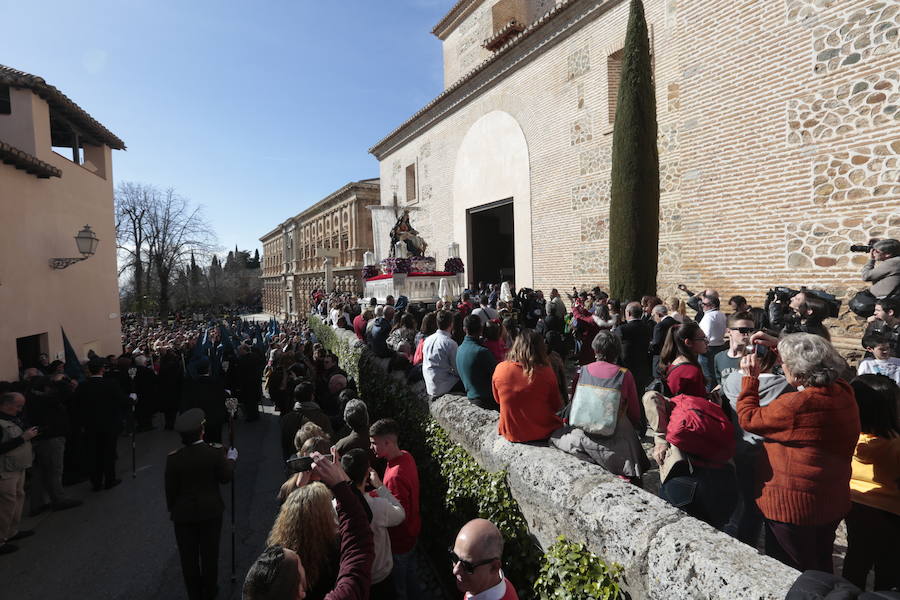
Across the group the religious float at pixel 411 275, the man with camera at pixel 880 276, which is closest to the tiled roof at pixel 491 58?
the religious float at pixel 411 275

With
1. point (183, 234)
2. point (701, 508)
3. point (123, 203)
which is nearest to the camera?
point (701, 508)

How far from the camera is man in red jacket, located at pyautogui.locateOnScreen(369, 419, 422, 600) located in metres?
3.13

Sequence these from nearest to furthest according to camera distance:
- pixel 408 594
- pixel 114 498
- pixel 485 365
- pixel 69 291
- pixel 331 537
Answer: pixel 331 537 → pixel 408 594 → pixel 485 365 → pixel 114 498 → pixel 69 291

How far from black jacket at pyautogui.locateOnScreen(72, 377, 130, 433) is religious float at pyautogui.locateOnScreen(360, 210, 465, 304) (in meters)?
9.04

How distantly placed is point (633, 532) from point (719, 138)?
9914 millimetres

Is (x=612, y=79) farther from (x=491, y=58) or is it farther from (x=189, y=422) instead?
(x=189, y=422)

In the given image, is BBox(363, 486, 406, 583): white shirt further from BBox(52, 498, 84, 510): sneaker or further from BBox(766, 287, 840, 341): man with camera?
BBox(52, 498, 84, 510): sneaker

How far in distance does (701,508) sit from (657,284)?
362 inches

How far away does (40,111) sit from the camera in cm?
1064

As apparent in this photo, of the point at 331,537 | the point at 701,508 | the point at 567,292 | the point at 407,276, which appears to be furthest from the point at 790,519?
the point at 407,276

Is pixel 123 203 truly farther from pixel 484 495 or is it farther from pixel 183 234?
pixel 484 495

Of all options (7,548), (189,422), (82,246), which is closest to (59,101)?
(82,246)

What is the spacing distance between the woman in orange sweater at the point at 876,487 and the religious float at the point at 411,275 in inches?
501

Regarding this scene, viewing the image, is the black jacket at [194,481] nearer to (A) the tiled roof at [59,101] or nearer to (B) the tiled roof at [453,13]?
(A) the tiled roof at [59,101]
